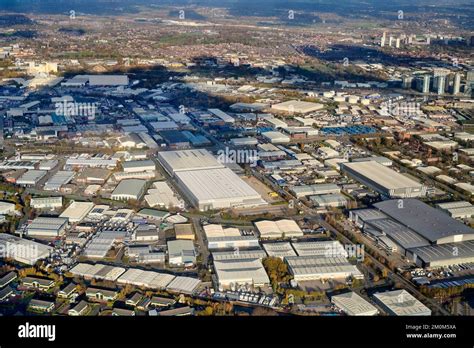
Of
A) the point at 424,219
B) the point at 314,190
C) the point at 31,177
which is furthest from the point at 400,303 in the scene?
the point at 31,177

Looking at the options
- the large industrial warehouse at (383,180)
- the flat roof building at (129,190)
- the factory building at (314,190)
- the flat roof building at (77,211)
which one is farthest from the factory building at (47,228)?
the large industrial warehouse at (383,180)

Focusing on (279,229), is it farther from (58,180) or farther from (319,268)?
(58,180)

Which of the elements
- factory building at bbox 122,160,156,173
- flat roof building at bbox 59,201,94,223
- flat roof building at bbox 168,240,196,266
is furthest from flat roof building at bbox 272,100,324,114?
flat roof building at bbox 168,240,196,266

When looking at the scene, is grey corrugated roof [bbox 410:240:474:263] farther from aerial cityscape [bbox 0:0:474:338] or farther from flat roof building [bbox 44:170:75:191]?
flat roof building [bbox 44:170:75:191]

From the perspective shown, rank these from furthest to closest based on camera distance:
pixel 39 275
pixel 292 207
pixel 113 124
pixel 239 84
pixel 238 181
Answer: pixel 239 84, pixel 113 124, pixel 238 181, pixel 292 207, pixel 39 275
